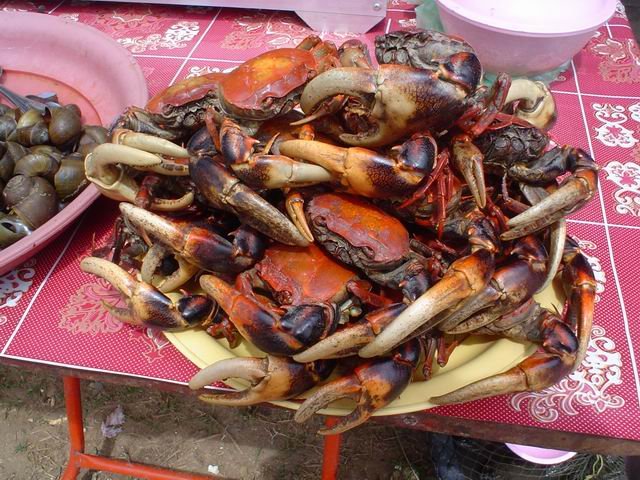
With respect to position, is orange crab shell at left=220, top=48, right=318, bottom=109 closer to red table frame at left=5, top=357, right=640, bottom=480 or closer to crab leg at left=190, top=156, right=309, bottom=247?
crab leg at left=190, top=156, right=309, bottom=247

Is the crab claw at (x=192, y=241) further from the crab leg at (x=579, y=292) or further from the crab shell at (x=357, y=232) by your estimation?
the crab leg at (x=579, y=292)

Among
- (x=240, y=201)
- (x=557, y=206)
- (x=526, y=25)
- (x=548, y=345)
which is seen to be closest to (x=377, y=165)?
(x=240, y=201)

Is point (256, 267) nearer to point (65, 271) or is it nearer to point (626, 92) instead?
point (65, 271)

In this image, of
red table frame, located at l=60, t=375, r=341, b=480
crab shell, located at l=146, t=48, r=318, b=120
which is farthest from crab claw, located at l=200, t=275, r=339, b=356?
red table frame, located at l=60, t=375, r=341, b=480

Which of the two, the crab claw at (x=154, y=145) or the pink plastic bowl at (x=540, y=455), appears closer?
the crab claw at (x=154, y=145)

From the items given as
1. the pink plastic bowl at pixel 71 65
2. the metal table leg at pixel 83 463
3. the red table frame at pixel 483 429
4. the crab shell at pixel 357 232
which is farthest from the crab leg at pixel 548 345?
the pink plastic bowl at pixel 71 65

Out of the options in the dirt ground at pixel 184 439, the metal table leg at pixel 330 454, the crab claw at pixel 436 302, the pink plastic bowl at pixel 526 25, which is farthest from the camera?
the dirt ground at pixel 184 439

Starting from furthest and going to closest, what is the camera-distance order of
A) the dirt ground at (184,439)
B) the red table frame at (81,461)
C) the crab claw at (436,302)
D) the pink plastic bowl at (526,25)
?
the dirt ground at (184,439), the pink plastic bowl at (526,25), the red table frame at (81,461), the crab claw at (436,302)

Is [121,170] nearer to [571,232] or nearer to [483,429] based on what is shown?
[483,429]
